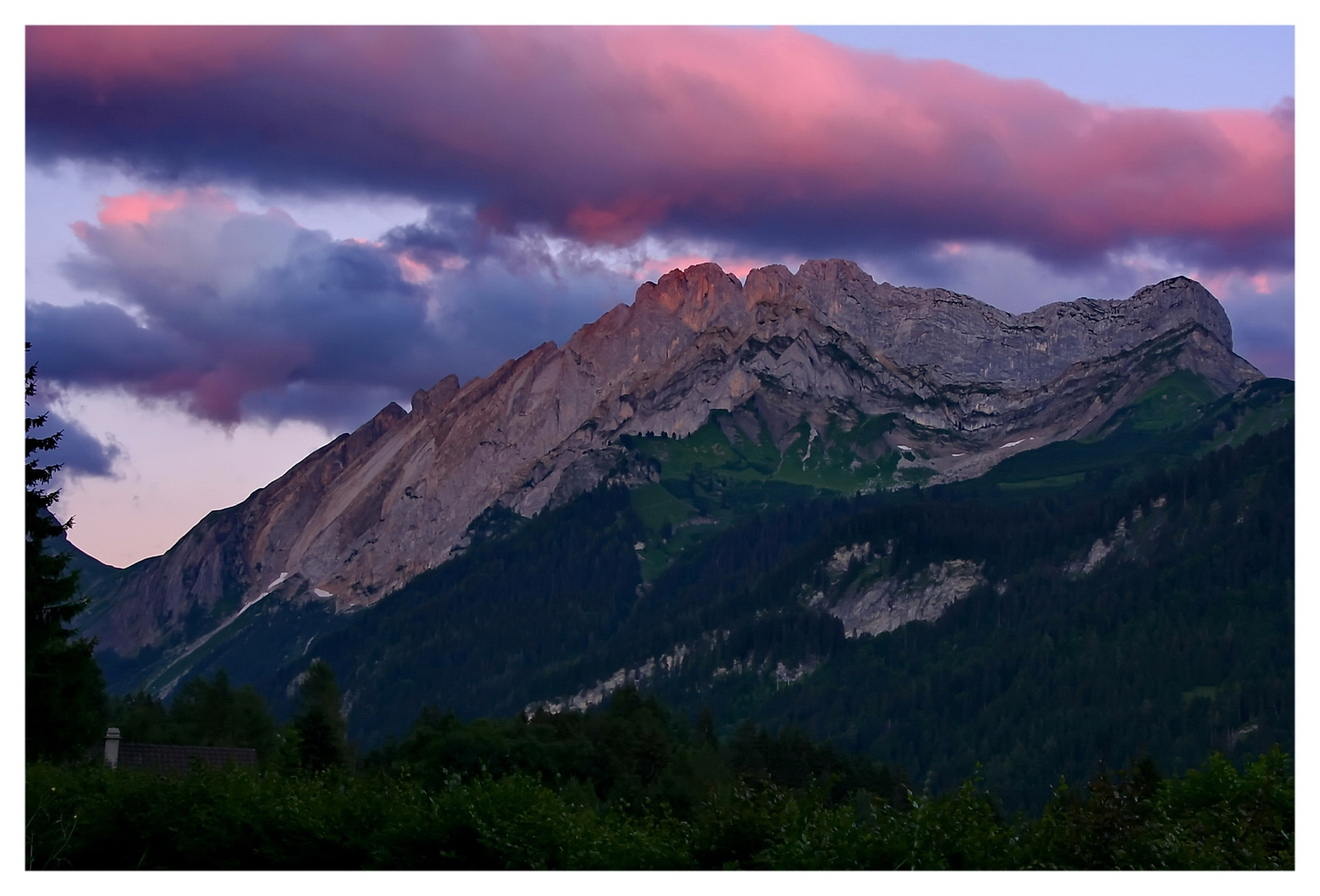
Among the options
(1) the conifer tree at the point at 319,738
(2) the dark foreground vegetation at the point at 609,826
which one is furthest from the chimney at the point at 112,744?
(2) the dark foreground vegetation at the point at 609,826

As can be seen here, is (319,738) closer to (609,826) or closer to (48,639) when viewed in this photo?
(48,639)

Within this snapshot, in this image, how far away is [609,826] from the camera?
145ft

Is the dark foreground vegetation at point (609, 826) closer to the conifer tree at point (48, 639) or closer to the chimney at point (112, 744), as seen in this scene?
the conifer tree at point (48, 639)

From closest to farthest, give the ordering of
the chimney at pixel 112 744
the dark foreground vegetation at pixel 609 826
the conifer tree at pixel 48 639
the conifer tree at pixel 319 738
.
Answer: the dark foreground vegetation at pixel 609 826, the conifer tree at pixel 48 639, the chimney at pixel 112 744, the conifer tree at pixel 319 738

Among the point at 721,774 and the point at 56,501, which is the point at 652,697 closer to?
the point at 721,774

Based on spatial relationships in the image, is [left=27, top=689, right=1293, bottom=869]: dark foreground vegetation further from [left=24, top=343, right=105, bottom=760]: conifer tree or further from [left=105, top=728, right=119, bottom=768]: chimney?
[left=105, top=728, right=119, bottom=768]: chimney

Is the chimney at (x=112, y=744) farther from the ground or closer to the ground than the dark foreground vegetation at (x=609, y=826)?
farther from the ground

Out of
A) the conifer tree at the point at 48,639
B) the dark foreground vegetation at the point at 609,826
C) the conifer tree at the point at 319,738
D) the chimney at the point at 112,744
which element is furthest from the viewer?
the conifer tree at the point at 319,738

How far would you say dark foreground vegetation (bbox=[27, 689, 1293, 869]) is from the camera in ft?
122

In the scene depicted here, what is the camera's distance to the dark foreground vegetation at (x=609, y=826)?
37156 millimetres

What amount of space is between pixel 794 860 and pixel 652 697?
137 m

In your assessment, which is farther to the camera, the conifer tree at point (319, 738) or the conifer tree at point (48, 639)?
the conifer tree at point (319, 738)

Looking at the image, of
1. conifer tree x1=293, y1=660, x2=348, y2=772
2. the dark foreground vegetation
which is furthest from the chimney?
the dark foreground vegetation
